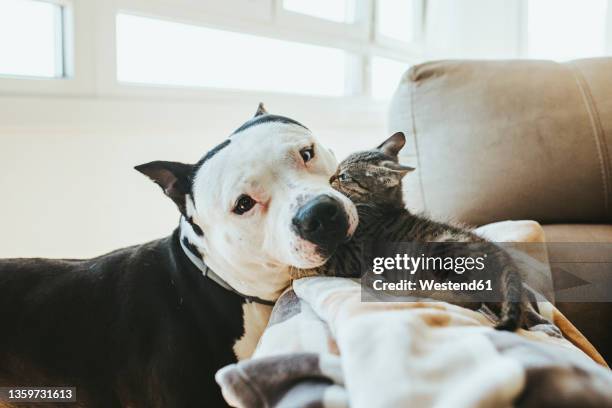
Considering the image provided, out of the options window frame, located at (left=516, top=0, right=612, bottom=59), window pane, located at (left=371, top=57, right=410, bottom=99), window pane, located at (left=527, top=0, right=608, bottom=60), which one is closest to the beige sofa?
window pane, located at (left=371, top=57, right=410, bottom=99)

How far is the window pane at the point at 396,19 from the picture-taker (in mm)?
2906

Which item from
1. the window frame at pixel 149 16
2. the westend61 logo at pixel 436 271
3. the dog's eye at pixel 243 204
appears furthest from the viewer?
the window frame at pixel 149 16

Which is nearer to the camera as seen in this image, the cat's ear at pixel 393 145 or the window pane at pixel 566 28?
the cat's ear at pixel 393 145

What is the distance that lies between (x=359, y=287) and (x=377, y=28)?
2309mm

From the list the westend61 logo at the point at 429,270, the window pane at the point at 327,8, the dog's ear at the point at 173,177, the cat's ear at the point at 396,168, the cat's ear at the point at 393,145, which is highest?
the window pane at the point at 327,8

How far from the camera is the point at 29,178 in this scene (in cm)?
144

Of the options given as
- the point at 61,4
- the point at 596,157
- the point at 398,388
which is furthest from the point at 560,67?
the point at 61,4

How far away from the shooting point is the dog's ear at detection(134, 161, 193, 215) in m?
0.94

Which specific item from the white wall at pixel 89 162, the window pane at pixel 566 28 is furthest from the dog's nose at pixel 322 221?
the window pane at pixel 566 28

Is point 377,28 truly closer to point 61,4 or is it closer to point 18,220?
point 61,4

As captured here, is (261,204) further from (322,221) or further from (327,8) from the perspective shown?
(327,8)

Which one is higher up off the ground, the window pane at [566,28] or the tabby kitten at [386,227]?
the window pane at [566,28]

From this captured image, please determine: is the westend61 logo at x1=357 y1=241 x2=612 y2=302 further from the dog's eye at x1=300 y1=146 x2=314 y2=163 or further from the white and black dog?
the dog's eye at x1=300 y1=146 x2=314 y2=163

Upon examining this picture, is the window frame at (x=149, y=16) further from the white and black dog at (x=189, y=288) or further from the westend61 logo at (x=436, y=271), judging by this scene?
the westend61 logo at (x=436, y=271)
